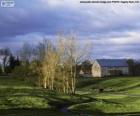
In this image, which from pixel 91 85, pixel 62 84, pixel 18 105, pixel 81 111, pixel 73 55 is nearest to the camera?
pixel 81 111

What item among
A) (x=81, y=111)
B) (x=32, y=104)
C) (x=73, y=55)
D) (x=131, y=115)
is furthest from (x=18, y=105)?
(x=73, y=55)

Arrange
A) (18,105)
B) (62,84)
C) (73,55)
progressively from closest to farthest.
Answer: (18,105) < (73,55) < (62,84)

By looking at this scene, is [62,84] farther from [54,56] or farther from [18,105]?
[18,105]

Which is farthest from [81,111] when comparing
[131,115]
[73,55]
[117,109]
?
[73,55]

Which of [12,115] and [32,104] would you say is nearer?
[12,115]

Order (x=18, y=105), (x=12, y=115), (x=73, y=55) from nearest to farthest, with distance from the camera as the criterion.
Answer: (x=12, y=115)
(x=18, y=105)
(x=73, y=55)

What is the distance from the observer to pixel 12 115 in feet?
141

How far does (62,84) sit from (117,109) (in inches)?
1606

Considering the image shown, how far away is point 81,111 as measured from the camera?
49.4 meters

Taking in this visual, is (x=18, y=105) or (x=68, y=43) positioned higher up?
(x=68, y=43)

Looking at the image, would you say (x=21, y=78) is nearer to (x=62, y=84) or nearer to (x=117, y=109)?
(x=62, y=84)

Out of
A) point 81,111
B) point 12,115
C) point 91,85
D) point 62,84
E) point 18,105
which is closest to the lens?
point 12,115

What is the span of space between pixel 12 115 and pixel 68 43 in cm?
4251

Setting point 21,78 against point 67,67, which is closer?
point 67,67
